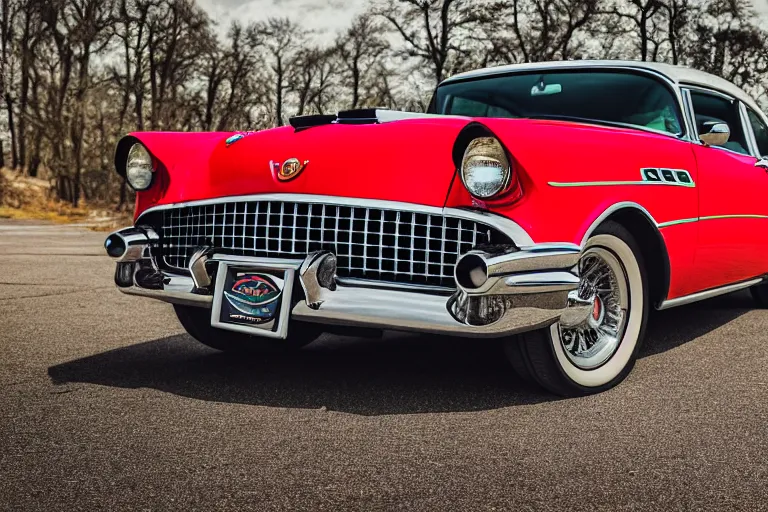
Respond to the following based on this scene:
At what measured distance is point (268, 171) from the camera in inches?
132

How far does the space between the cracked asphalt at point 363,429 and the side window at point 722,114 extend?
3.96ft

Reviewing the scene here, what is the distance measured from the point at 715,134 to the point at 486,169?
1786 millimetres

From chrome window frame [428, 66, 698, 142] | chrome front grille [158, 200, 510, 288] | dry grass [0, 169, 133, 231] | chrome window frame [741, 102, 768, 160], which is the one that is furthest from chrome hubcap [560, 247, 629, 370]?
dry grass [0, 169, 133, 231]

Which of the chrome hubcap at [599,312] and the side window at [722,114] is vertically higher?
the side window at [722,114]

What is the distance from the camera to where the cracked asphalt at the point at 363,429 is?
87.3 inches

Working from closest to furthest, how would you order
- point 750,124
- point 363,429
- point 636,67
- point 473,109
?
point 363,429 < point 636,67 < point 473,109 < point 750,124

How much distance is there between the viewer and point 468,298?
2914 mm

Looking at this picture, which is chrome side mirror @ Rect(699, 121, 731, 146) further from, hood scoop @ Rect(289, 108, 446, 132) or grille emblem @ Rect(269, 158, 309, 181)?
grille emblem @ Rect(269, 158, 309, 181)

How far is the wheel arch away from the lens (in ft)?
11.2

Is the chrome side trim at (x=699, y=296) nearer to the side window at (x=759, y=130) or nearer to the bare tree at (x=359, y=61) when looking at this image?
the side window at (x=759, y=130)

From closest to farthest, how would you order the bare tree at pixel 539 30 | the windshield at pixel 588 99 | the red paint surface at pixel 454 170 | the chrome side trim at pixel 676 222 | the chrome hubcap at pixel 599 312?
the red paint surface at pixel 454 170 → the chrome hubcap at pixel 599 312 → the chrome side trim at pixel 676 222 → the windshield at pixel 588 99 → the bare tree at pixel 539 30

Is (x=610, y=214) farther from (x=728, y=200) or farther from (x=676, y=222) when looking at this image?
(x=728, y=200)

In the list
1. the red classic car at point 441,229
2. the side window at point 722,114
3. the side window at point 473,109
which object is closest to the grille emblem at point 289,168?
the red classic car at point 441,229

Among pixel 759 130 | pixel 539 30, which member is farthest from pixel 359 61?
pixel 759 130
